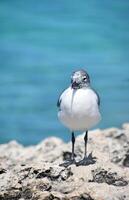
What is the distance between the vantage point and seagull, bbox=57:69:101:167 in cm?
501

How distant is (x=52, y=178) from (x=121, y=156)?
4.56 feet

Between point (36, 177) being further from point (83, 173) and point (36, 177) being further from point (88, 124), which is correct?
point (88, 124)

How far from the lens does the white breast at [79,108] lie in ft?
16.4

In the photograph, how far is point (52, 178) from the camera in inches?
173

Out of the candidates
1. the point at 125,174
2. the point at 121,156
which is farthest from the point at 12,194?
the point at 121,156

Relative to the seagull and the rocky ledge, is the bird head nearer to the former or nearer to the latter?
the seagull

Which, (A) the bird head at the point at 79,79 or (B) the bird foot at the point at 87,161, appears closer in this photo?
(B) the bird foot at the point at 87,161

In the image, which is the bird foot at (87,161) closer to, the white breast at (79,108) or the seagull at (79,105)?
the seagull at (79,105)

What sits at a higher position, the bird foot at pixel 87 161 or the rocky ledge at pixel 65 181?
the bird foot at pixel 87 161

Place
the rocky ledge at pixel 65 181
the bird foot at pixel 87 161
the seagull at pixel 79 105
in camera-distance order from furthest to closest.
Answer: the seagull at pixel 79 105 < the bird foot at pixel 87 161 < the rocky ledge at pixel 65 181

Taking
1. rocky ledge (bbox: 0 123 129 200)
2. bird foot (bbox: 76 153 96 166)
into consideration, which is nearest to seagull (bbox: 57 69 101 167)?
bird foot (bbox: 76 153 96 166)

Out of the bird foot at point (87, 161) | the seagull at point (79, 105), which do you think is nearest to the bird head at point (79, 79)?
the seagull at point (79, 105)

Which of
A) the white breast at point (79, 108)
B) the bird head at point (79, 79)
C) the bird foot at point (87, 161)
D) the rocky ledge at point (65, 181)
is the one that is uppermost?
the bird head at point (79, 79)

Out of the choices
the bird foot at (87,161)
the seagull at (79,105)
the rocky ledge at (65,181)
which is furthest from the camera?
the seagull at (79,105)
